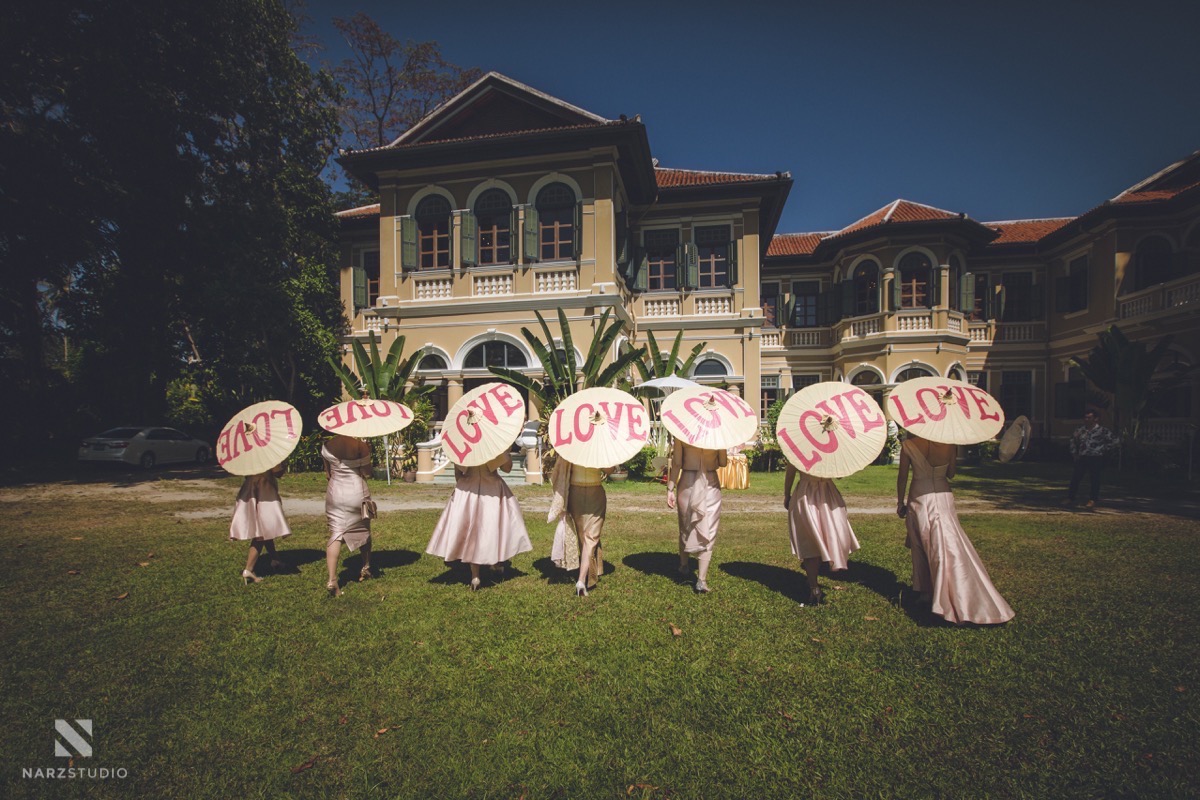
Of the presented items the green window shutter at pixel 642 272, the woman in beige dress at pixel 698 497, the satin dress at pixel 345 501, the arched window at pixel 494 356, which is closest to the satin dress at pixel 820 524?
the woman in beige dress at pixel 698 497

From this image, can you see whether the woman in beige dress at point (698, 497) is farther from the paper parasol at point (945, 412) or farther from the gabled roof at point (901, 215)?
the gabled roof at point (901, 215)

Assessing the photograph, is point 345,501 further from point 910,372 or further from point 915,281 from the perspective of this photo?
point 915,281

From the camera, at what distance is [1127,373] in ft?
50.0

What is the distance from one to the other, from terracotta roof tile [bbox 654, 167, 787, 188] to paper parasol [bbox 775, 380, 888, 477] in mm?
14994

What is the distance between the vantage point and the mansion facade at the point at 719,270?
1606cm

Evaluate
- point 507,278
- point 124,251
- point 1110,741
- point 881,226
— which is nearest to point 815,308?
point 881,226

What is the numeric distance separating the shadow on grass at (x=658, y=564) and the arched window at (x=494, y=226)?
1184 cm

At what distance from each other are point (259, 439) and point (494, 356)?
36.7 ft

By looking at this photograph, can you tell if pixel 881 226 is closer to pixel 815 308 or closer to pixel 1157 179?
pixel 815 308

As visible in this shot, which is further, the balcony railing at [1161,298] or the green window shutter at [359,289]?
the green window shutter at [359,289]

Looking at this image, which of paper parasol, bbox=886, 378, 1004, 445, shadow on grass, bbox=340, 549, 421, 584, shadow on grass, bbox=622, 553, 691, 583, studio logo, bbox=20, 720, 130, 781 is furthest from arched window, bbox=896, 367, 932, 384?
studio logo, bbox=20, 720, 130, 781

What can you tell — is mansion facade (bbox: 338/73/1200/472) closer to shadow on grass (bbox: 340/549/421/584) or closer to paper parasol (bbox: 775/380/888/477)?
shadow on grass (bbox: 340/549/421/584)

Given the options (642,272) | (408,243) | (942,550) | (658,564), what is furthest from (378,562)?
(642,272)

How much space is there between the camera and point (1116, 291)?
18.2m
